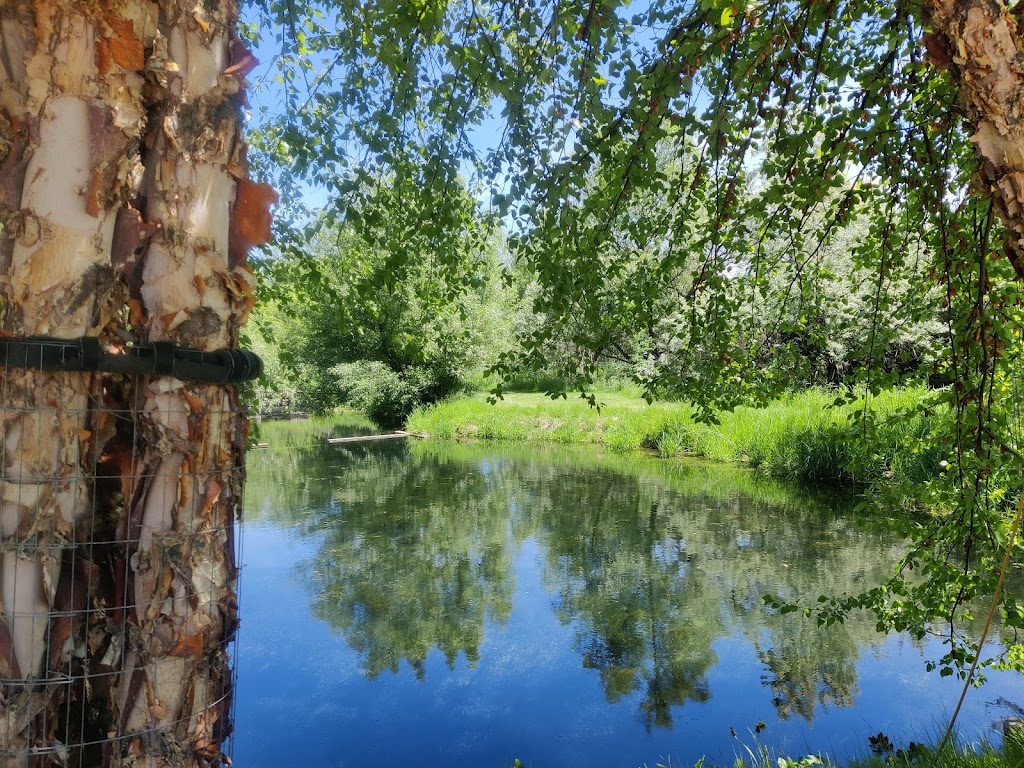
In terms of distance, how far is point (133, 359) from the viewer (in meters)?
1.16

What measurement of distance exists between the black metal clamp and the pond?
8.44ft

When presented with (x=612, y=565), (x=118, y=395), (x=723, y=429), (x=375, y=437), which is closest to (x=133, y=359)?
(x=118, y=395)

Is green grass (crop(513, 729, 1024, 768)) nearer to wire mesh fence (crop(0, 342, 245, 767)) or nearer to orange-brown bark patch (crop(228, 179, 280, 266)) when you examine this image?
wire mesh fence (crop(0, 342, 245, 767))

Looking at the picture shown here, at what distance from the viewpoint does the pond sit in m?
3.92

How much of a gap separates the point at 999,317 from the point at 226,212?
2156 millimetres

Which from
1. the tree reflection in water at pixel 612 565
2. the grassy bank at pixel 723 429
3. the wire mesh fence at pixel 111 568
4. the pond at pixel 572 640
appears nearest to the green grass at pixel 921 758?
the pond at pixel 572 640

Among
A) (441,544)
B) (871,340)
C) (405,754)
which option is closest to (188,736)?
(871,340)

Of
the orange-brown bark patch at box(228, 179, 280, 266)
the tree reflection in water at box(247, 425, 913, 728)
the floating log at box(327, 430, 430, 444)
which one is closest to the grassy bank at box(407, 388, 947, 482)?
the floating log at box(327, 430, 430, 444)

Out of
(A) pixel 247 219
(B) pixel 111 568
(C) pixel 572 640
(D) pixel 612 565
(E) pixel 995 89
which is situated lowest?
(C) pixel 572 640

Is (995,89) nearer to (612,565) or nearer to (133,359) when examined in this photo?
(133,359)

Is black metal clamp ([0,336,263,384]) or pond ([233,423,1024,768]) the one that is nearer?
black metal clamp ([0,336,263,384])

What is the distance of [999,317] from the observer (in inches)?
81.3

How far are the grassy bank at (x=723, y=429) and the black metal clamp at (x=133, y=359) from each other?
4.72m

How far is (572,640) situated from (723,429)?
711 centimetres
